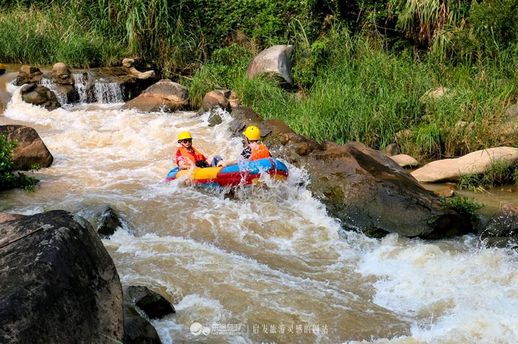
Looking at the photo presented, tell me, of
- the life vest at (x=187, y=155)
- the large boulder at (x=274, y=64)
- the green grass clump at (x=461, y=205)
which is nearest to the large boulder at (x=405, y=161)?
the green grass clump at (x=461, y=205)

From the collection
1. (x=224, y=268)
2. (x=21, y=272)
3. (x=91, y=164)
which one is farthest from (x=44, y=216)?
(x=91, y=164)


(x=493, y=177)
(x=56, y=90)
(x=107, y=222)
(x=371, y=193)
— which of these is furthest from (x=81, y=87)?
(x=493, y=177)

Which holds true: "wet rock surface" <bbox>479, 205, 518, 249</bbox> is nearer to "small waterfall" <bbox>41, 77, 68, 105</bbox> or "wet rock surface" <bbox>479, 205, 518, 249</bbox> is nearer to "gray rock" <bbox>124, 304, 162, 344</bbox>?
"gray rock" <bbox>124, 304, 162, 344</bbox>

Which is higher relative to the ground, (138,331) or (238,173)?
(138,331)

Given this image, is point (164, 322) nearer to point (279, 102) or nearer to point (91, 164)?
point (91, 164)

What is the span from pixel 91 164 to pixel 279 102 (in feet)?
11.4

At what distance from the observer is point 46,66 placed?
12.5 metres

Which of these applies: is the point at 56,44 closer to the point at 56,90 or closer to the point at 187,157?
the point at 56,90

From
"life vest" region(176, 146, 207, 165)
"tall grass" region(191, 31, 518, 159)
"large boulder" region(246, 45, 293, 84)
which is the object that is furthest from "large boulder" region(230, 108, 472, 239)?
"large boulder" region(246, 45, 293, 84)

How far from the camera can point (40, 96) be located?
10.9 m

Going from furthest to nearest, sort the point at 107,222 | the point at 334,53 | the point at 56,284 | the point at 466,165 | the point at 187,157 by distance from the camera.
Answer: the point at 334,53
the point at 187,157
the point at 466,165
the point at 107,222
the point at 56,284

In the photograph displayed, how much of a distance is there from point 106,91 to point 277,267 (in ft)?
24.4

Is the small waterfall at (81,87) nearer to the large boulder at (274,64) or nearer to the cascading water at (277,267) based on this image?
the large boulder at (274,64)

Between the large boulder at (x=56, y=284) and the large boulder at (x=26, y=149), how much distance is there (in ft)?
15.7
